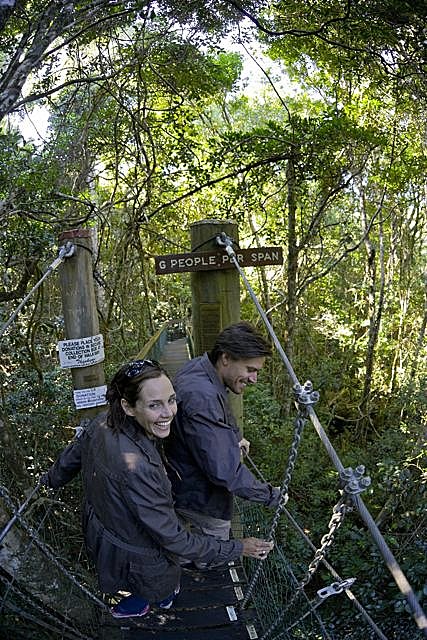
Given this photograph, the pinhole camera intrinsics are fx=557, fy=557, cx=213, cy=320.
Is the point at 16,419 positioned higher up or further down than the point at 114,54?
further down

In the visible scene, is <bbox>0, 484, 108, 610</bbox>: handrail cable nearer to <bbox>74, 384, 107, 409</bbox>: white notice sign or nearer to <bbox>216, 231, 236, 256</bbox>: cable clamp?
<bbox>74, 384, 107, 409</bbox>: white notice sign

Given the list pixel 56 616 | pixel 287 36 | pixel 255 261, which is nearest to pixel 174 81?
pixel 287 36

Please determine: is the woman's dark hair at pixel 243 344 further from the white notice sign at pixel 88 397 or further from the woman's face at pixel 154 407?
the white notice sign at pixel 88 397

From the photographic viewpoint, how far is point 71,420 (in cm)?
339

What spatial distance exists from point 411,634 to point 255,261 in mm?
1681

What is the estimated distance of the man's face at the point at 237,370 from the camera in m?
1.54

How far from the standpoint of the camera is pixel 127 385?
128cm

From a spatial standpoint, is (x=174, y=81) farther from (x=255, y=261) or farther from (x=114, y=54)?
(x=255, y=261)

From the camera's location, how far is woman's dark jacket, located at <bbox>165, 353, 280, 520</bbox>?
1.40 m

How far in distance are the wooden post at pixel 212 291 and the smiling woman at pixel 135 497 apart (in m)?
0.98

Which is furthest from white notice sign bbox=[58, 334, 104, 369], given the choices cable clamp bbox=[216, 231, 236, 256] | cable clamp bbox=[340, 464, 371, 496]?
cable clamp bbox=[340, 464, 371, 496]

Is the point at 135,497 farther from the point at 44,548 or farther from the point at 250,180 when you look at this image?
the point at 250,180

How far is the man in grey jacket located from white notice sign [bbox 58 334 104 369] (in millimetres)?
493

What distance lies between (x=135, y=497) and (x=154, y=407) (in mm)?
198
